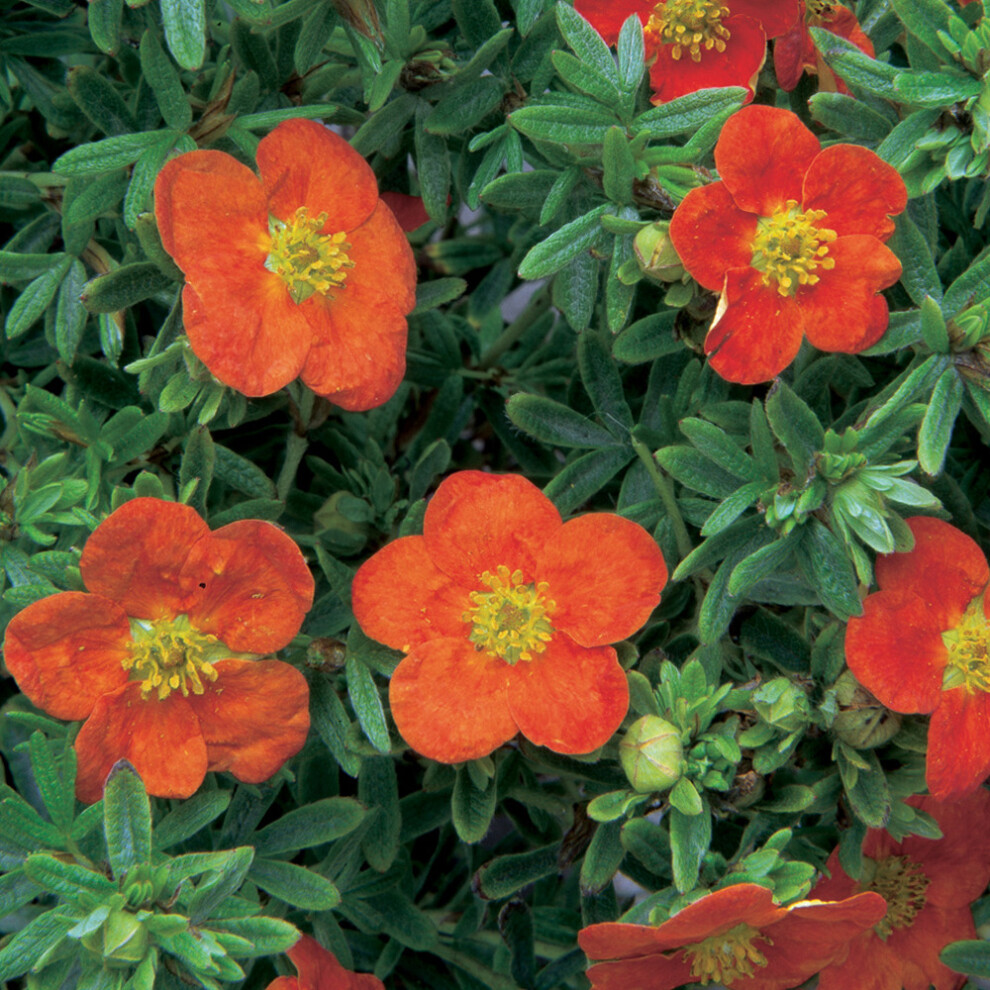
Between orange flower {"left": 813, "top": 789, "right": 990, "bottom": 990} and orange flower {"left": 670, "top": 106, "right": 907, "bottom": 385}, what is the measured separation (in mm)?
656

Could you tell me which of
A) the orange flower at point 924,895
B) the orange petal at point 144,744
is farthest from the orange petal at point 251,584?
the orange flower at point 924,895

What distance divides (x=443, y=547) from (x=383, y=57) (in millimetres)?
579

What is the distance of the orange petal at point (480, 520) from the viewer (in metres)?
1.25

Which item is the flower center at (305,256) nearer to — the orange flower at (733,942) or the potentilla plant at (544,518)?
the potentilla plant at (544,518)

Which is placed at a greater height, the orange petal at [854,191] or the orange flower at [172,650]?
the orange petal at [854,191]

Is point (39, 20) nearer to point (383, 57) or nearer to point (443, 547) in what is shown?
point (383, 57)

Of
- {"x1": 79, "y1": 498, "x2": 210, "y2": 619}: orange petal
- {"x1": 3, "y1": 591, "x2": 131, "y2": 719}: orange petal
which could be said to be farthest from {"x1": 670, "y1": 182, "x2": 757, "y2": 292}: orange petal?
{"x1": 3, "y1": 591, "x2": 131, "y2": 719}: orange petal

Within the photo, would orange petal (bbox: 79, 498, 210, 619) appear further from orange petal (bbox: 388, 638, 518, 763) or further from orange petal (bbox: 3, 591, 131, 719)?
orange petal (bbox: 388, 638, 518, 763)

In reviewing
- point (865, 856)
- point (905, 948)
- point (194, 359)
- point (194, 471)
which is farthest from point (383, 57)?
point (905, 948)

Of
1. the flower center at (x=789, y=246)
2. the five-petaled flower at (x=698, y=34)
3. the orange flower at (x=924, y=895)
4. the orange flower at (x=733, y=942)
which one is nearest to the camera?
the orange flower at (x=733, y=942)

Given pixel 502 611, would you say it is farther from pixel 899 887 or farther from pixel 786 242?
pixel 899 887

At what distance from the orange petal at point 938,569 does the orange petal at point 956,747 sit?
0.10 meters

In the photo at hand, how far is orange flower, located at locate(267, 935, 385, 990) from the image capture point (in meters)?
1.20

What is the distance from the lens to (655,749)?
114 centimetres
